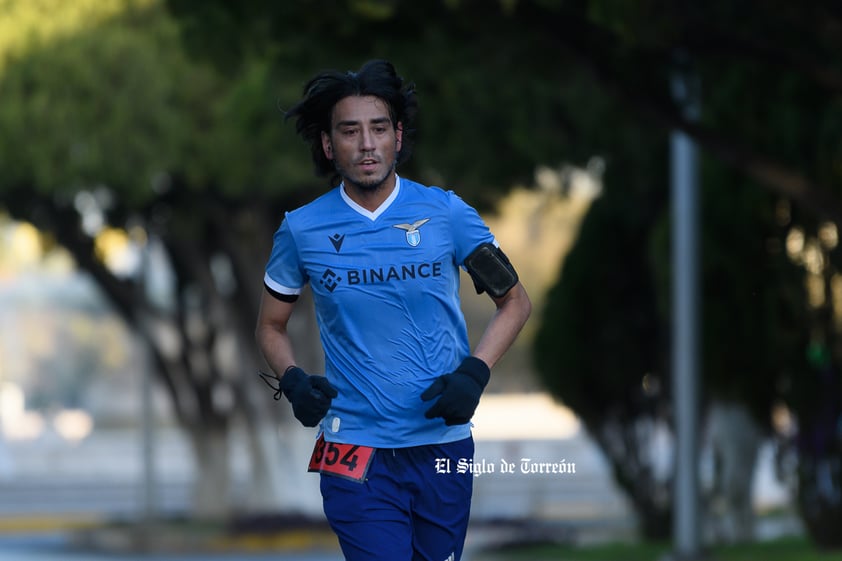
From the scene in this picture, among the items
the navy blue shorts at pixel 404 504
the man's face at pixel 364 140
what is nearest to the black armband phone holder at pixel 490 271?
the man's face at pixel 364 140

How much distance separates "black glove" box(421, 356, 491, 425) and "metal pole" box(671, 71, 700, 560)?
11496 mm

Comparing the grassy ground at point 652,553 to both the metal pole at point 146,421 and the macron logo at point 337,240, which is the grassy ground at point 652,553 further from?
the macron logo at point 337,240

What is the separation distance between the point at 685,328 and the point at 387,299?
38.5 feet

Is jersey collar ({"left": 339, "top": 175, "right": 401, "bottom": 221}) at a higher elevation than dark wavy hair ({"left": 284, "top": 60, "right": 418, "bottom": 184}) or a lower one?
lower

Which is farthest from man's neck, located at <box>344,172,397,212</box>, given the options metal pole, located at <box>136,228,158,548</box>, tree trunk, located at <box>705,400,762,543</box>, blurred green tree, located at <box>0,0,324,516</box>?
metal pole, located at <box>136,228,158,548</box>

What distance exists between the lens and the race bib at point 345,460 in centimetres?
485

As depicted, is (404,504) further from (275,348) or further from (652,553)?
(652,553)

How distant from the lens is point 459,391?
4.62 meters

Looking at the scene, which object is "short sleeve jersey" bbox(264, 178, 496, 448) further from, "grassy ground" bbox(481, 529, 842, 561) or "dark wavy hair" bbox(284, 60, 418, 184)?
"grassy ground" bbox(481, 529, 842, 561)

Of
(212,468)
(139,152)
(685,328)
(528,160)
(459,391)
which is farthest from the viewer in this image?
(212,468)

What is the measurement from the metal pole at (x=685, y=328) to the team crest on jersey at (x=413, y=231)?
11334mm

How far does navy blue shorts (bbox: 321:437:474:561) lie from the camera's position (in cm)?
484

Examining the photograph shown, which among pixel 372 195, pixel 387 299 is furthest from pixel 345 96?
pixel 387 299

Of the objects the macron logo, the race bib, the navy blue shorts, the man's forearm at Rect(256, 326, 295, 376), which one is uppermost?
the macron logo
